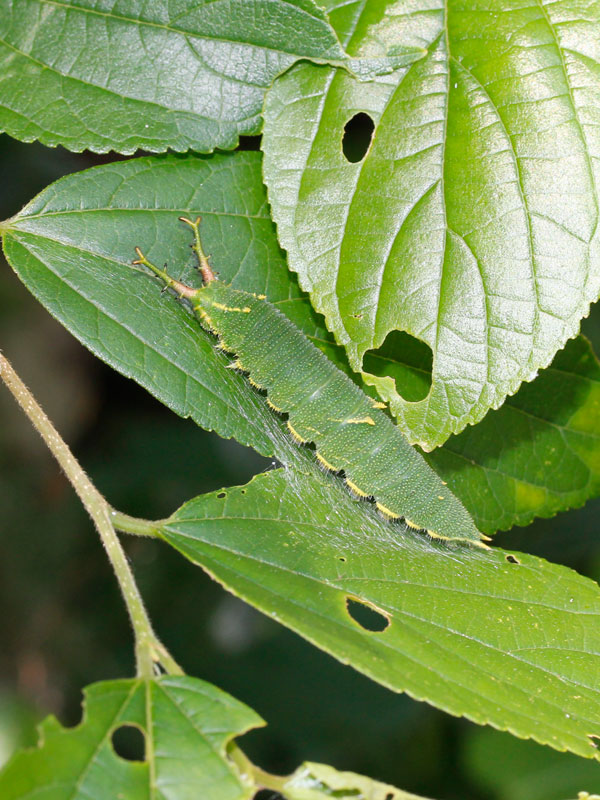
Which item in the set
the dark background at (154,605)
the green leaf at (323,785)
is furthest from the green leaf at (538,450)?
the dark background at (154,605)

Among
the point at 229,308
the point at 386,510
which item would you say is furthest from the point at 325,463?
the point at 229,308

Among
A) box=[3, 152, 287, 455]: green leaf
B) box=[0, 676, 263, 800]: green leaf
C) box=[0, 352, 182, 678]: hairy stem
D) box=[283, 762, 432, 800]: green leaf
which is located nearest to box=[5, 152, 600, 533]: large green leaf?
box=[3, 152, 287, 455]: green leaf

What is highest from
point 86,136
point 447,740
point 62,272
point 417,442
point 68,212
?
point 86,136

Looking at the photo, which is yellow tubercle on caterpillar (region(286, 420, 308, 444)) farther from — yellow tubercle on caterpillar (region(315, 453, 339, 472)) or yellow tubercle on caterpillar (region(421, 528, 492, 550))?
yellow tubercle on caterpillar (region(421, 528, 492, 550))

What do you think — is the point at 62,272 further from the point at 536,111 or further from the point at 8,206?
the point at 8,206

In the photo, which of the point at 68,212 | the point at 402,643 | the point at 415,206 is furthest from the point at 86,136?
the point at 402,643

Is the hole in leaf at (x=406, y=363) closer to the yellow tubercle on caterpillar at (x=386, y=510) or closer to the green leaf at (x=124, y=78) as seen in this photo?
the yellow tubercle on caterpillar at (x=386, y=510)
